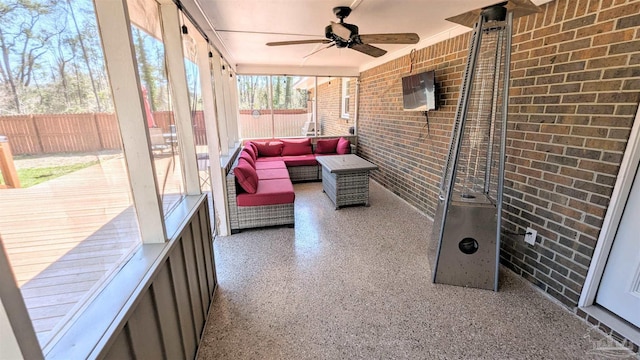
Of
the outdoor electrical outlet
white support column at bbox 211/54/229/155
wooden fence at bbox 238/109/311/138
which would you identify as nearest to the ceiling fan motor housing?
white support column at bbox 211/54/229/155

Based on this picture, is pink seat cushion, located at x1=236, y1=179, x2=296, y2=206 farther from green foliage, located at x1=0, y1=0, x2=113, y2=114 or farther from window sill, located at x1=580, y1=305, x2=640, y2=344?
window sill, located at x1=580, y1=305, x2=640, y2=344

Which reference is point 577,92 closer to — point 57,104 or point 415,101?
point 415,101

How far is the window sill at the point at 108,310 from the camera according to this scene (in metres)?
0.79

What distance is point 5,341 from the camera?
61 cm

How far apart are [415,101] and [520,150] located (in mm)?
1607

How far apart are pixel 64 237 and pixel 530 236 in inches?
115

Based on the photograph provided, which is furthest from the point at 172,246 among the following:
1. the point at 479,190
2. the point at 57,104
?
the point at 479,190

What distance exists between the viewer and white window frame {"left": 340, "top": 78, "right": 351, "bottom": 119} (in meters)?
6.76

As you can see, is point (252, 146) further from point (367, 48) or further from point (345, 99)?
point (367, 48)

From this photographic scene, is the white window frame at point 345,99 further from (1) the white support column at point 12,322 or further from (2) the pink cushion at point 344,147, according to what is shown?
(1) the white support column at point 12,322

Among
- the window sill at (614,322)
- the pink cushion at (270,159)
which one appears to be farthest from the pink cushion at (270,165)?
the window sill at (614,322)

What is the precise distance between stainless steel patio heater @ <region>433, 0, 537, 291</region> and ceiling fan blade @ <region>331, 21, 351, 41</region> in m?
0.86

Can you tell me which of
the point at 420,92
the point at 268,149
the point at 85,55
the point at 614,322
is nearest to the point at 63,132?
the point at 85,55

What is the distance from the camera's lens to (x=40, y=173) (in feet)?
2.62
